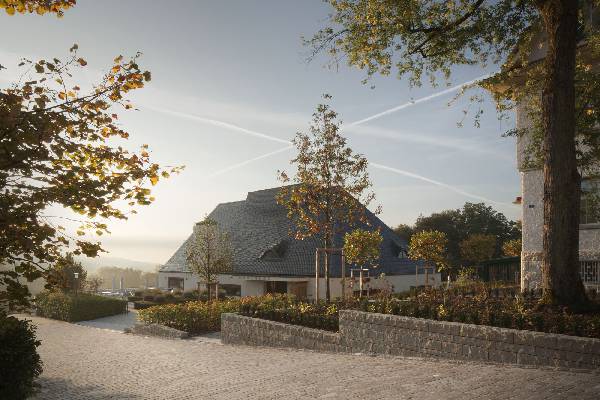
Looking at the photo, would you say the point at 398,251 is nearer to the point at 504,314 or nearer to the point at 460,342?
the point at 504,314

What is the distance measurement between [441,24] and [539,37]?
7810mm

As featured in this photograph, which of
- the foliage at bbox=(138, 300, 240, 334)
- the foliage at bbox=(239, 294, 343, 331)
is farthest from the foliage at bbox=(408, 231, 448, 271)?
the foliage at bbox=(239, 294, 343, 331)

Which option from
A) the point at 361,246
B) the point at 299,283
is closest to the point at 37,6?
the point at 361,246

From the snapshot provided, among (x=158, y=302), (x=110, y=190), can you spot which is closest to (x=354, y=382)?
(x=110, y=190)

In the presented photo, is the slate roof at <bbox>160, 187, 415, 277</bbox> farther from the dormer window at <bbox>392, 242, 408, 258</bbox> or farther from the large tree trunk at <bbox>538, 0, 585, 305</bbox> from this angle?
the large tree trunk at <bbox>538, 0, 585, 305</bbox>

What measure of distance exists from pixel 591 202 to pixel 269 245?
23.1 metres

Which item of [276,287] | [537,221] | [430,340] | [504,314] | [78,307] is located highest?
[537,221]

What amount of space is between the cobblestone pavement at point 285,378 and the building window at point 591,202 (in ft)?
38.8

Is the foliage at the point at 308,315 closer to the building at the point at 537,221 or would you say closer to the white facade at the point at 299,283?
the building at the point at 537,221

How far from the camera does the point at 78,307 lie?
92.1 ft

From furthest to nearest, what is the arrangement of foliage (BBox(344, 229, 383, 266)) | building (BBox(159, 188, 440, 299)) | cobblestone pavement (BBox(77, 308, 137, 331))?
1. building (BBox(159, 188, 440, 299))
2. cobblestone pavement (BBox(77, 308, 137, 331))
3. foliage (BBox(344, 229, 383, 266))

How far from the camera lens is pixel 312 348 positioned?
13.8 m

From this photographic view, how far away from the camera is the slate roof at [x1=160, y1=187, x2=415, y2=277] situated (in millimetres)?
34156

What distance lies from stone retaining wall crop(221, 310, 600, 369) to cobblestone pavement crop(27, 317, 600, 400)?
1.70 ft
